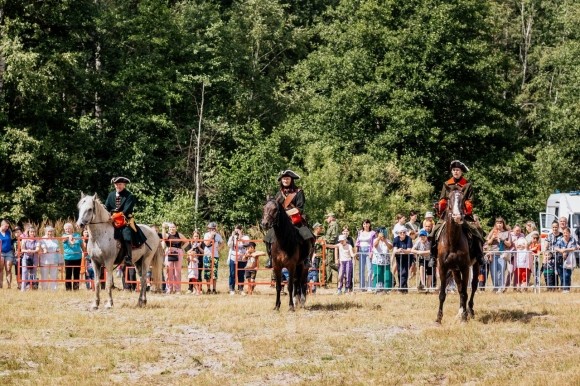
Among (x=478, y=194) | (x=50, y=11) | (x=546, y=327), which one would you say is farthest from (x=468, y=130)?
(x=546, y=327)

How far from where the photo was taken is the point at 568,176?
6662 cm

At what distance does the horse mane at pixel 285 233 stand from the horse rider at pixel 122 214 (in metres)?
3.84

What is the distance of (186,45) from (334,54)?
379 inches

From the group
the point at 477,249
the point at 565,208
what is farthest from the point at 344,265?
the point at 565,208

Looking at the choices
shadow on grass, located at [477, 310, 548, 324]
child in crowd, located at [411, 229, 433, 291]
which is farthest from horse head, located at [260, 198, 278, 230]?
child in crowd, located at [411, 229, 433, 291]

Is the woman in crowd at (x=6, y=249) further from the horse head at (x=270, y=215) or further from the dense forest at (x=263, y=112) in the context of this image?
the dense forest at (x=263, y=112)

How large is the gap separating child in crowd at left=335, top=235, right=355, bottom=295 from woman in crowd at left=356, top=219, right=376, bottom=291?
30 centimetres

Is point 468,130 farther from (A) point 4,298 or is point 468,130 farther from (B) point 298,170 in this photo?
(A) point 4,298

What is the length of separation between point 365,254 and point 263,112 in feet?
108

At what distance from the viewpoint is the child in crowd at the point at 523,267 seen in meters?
31.9

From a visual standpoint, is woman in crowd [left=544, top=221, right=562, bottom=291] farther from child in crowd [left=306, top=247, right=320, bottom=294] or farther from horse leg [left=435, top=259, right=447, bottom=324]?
horse leg [left=435, top=259, right=447, bottom=324]

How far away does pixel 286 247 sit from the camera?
2442 centimetres

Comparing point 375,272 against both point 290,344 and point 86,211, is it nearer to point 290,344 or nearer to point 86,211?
point 86,211

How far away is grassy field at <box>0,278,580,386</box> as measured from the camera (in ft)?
55.6
